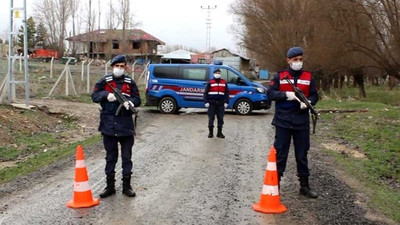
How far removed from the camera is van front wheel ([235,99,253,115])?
17688mm

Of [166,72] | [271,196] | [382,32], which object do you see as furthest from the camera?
[382,32]

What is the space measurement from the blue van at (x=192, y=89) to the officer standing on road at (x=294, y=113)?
446 inches

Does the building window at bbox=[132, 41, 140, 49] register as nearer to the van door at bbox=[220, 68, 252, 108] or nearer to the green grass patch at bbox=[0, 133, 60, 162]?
the van door at bbox=[220, 68, 252, 108]

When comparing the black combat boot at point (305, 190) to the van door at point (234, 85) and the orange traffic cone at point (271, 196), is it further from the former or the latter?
the van door at point (234, 85)

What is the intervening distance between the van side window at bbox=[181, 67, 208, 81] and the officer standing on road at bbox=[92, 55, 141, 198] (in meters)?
11.5

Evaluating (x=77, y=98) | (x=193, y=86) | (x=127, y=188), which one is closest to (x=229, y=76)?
(x=193, y=86)

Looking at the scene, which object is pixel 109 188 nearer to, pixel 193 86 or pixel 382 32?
pixel 193 86

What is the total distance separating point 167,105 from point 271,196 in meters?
12.4

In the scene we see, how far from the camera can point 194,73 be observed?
58.4 ft

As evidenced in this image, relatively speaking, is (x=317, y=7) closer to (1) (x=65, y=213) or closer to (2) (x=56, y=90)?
(2) (x=56, y=90)

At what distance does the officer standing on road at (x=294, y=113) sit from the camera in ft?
20.2

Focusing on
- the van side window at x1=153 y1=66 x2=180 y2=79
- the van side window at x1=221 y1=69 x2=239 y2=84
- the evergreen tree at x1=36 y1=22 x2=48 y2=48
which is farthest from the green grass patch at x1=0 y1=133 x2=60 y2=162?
the evergreen tree at x1=36 y1=22 x2=48 y2=48

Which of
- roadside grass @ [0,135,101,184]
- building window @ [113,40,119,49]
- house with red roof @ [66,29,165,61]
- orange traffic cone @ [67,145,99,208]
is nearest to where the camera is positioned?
orange traffic cone @ [67,145,99,208]

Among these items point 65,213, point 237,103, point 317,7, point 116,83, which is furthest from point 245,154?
point 317,7
